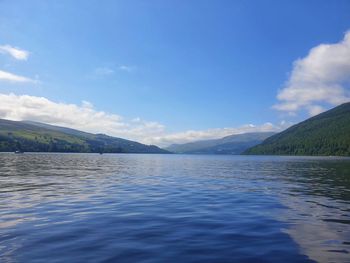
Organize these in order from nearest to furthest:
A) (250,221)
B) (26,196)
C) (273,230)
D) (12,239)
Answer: (12,239) → (273,230) → (250,221) → (26,196)

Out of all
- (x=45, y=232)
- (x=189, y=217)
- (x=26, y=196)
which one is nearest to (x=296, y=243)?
(x=189, y=217)

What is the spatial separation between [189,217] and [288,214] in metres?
8.49

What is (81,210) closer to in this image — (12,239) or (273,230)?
(12,239)

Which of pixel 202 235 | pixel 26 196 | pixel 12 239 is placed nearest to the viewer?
pixel 12 239

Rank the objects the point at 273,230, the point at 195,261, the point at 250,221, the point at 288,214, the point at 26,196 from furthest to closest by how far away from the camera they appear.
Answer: the point at 26,196 → the point at 288,214 → the point at 250,221 → the point at 273,230 → the point at 195,261

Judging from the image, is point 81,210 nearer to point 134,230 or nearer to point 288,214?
point 134,230

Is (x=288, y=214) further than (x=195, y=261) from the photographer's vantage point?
Yes

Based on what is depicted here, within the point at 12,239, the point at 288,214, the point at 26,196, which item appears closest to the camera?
the point at 12,239

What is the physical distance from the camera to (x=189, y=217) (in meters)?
26.6

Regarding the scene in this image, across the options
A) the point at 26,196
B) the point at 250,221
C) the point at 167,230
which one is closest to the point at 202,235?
the point at 167,230

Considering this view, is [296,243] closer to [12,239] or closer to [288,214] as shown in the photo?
[288,214]

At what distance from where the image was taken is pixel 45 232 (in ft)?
68.0

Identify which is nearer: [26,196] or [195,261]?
[195,261]

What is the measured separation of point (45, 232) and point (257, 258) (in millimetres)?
12493
